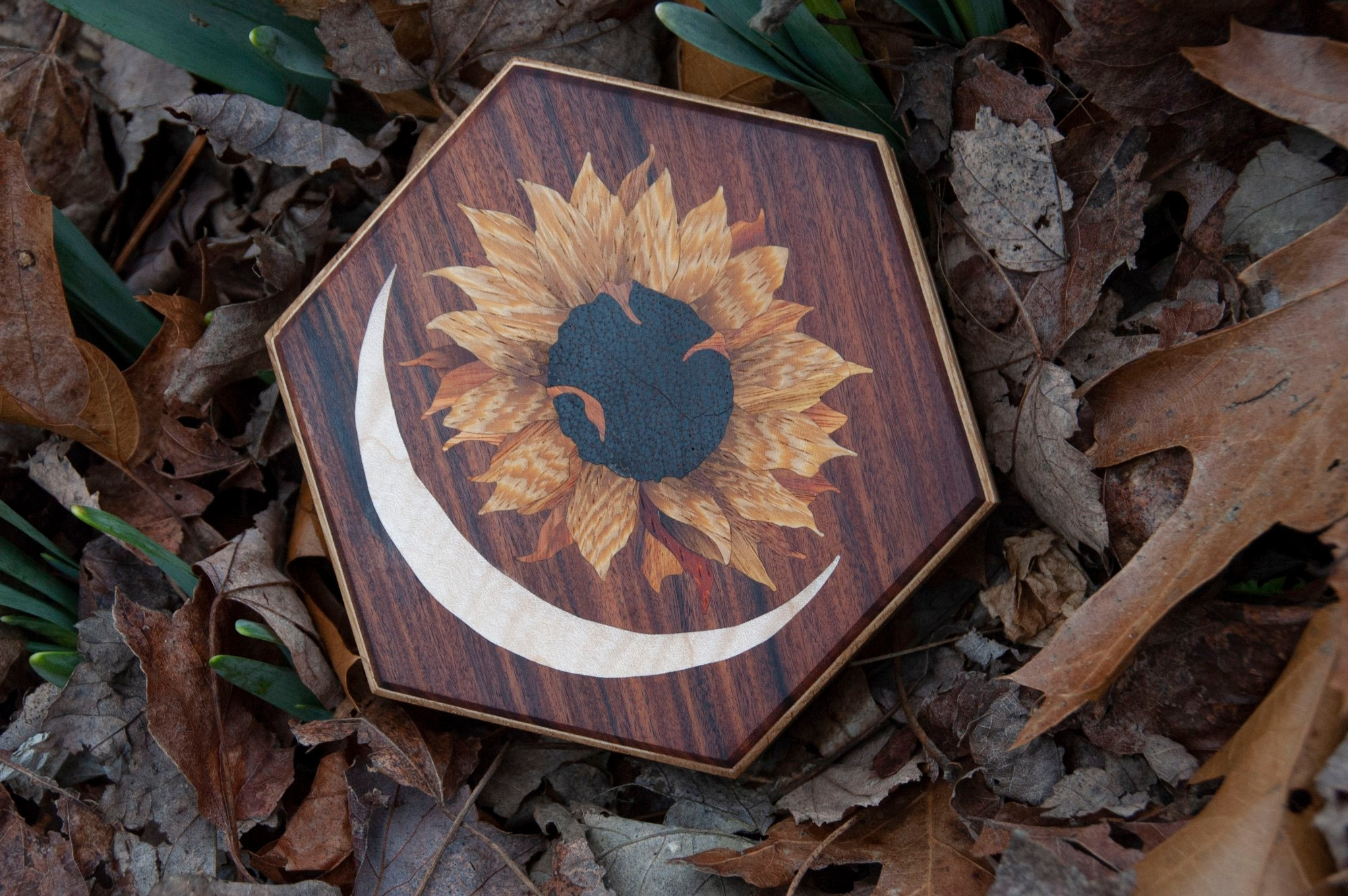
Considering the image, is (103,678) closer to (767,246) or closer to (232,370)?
(232,370)

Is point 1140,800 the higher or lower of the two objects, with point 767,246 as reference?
lower

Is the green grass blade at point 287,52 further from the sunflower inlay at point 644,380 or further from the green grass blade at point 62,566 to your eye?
the green grass blade at point 62,566

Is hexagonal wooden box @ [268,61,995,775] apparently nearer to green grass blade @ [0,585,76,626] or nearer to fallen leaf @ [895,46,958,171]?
fallen leaf @ [895,46,958,171]

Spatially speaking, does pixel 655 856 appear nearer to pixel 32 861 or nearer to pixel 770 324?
pixel 770 324

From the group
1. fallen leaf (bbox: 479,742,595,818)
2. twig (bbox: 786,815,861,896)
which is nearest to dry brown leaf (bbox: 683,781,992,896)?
twig (bbox: 786,815,861,896)

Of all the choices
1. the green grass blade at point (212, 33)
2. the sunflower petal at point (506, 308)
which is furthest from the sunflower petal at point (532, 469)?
the green grass blade at point (212, 33)

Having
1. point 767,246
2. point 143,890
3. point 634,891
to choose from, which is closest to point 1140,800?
point 634,891

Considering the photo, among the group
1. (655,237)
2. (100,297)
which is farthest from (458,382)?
(100,297)
